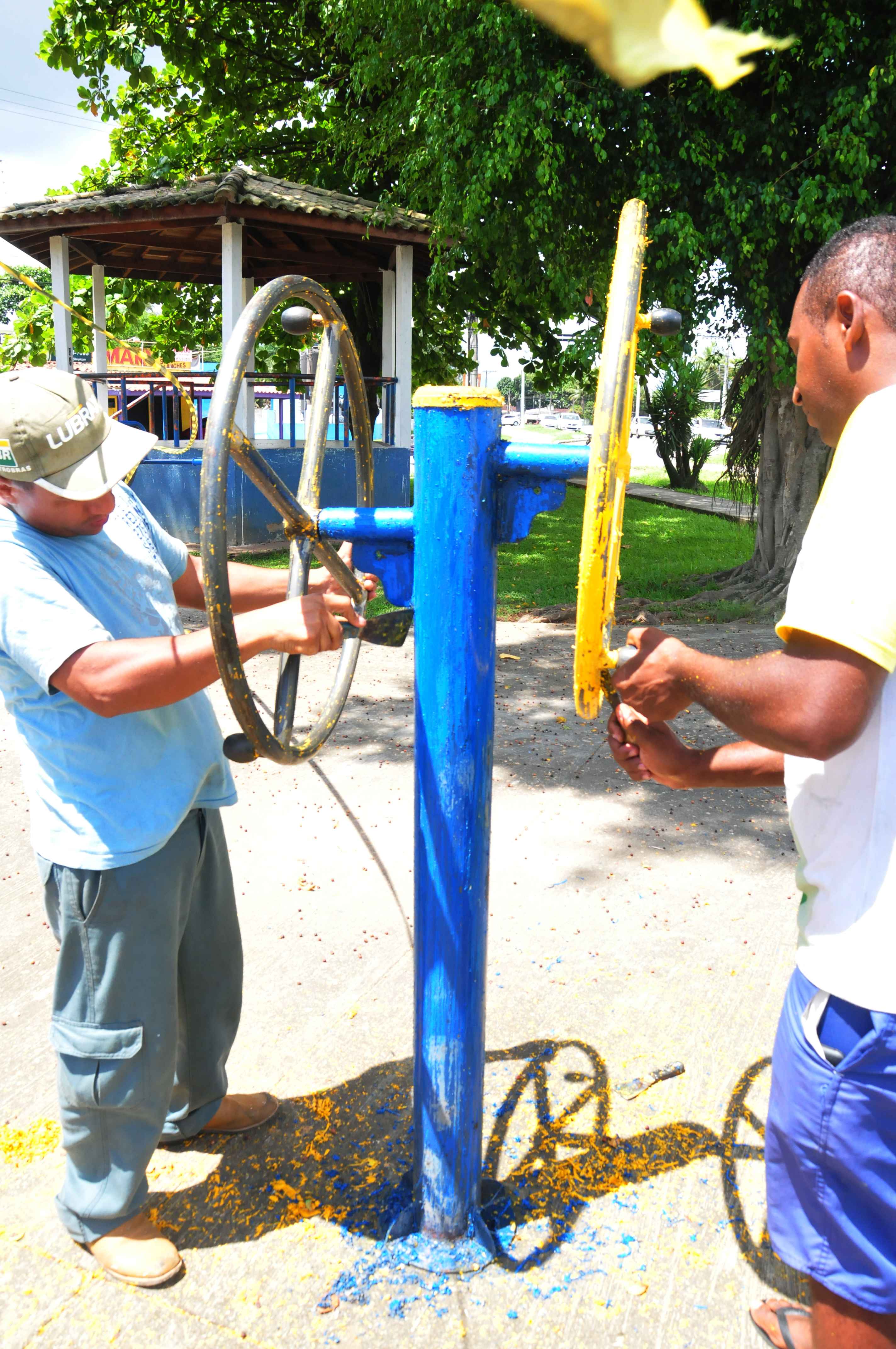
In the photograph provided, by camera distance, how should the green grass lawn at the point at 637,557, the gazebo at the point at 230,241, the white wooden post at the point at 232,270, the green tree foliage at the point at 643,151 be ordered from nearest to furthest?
1. the green tree foliage at the point at 643,151
2. the green grass lawn at the point at 637,557
3. the gazebo at the point at 230,241
4. the white wooden post at the point at 232,270

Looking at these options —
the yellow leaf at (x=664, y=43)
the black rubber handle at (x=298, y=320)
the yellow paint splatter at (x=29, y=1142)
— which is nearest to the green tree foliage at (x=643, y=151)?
the yellow leaf at (x=664, y=43)

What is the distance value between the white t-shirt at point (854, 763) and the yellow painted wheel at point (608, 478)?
0.72ft

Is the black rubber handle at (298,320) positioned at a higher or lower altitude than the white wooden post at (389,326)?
lower

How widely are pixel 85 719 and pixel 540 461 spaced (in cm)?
85

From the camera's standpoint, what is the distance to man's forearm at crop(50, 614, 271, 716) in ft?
5.17

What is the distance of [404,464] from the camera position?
11.0 meters

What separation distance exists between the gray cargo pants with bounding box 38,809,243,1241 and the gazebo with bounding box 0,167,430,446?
8.57m

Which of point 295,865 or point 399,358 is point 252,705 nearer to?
point 295,865

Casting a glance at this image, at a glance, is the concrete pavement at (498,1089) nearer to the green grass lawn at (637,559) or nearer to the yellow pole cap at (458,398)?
the yellow pole cap at (458,398)

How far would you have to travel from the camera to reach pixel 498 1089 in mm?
2312

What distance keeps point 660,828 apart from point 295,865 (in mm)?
1288

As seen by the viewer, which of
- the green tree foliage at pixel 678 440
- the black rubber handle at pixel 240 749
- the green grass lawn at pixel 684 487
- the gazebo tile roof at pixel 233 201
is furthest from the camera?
the green grass lawn at pixel 684 487

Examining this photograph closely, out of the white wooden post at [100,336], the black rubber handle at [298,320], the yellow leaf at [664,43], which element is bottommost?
the black rubber handle at [298,320]

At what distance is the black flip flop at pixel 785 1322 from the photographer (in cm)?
163
